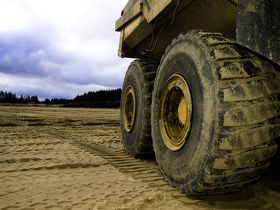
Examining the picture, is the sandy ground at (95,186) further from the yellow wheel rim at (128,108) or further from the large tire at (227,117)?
the yellow wheel rim at (128,108)

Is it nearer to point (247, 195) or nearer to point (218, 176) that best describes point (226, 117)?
point (218, 176)

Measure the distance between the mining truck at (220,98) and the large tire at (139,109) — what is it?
2.44ft

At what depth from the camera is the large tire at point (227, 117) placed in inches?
77.5

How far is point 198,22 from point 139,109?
127 centimetres

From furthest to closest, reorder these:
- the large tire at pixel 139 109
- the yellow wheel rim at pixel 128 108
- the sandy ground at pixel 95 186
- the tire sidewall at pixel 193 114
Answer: the yellow wheel rim at pixel 128 108 < the large tire at pixel 139 109 < the sandy ground at pixel 95 186 < the tire sidewall at pixel 193 114

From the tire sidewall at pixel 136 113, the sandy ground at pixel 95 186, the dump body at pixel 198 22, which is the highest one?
the dump body at pixel 198 22

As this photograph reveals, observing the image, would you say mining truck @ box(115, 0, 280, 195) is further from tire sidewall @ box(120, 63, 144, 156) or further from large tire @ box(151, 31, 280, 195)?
tire sidewall @ box(120, 63, 144, 156)

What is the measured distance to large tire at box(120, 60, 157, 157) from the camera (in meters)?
3.77

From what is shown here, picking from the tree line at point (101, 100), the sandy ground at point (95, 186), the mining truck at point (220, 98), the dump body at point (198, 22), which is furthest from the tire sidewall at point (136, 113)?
the tree line at point (101, 100)

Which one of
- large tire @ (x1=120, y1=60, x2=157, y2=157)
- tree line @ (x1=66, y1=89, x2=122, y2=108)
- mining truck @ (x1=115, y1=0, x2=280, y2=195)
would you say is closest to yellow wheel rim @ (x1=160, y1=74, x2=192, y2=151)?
mining truck @ (x1=115, y1=0, x2=280, y2=195)

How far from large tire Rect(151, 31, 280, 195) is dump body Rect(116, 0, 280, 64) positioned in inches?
8.0

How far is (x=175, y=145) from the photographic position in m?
2.62

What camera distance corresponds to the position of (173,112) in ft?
9.66

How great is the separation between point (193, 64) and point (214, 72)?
31 cm
